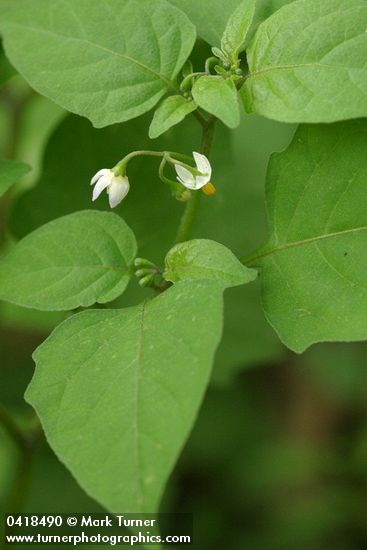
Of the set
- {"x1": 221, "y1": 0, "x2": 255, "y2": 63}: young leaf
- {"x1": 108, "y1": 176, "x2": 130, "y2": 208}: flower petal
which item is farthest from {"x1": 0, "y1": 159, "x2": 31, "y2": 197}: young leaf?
{"x1": 221, "y1": 0, "x2": 255, "y2": 63}: young leaf

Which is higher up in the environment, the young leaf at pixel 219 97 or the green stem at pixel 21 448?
the young leaf at pixel 219 97

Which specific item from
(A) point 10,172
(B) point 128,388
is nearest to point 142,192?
→ (A) point 10,172

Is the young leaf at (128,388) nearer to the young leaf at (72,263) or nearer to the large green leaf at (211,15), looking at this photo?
the young leaf at (72,263)

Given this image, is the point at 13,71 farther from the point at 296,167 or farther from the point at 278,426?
the point at 278,426

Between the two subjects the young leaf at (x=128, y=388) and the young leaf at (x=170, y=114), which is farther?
the young leaf at (x=170, y=114)

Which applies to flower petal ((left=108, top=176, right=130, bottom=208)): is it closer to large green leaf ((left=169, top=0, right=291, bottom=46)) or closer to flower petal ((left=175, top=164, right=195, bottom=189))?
flower petal ((left=175, top=164, right=195, bottom=189))

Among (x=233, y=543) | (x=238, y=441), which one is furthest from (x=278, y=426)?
(x=233, y=543)

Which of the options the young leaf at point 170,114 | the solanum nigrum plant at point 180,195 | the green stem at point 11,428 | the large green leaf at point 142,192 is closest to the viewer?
the solanum nigrum plant at point 180,195

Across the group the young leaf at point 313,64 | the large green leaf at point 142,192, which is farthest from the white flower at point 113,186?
the large green leaf at point 142,192
